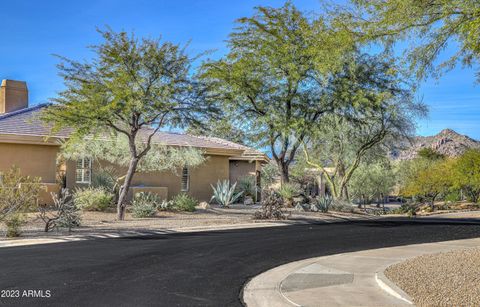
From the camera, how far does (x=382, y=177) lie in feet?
152

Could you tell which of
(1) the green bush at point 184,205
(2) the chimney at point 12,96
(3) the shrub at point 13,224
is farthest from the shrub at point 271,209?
(2) the chimney at point 12,96

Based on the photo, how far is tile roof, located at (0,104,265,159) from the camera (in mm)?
25219

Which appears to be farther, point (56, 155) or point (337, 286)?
point (56, 155)

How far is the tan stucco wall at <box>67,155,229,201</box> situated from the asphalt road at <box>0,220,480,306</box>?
41.6 feet

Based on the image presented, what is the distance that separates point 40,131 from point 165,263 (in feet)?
58.5

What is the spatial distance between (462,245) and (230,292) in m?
8.71

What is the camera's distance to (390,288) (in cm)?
815

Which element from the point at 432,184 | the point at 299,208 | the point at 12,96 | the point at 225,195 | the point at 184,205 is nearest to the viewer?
the point at 184,205

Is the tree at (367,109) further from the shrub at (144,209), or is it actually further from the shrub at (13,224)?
the shrub at (13,224)

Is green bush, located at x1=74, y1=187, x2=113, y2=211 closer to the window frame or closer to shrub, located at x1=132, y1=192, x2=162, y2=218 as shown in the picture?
shrub, located at x1=132, y1=192, x2=162, y2=218

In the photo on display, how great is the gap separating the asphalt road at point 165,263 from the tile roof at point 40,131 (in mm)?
12171

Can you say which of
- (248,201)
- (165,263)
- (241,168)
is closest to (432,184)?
(241,168)

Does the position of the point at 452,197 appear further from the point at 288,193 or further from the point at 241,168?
the point at 288,193

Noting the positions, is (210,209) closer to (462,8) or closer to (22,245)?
(22,245)
